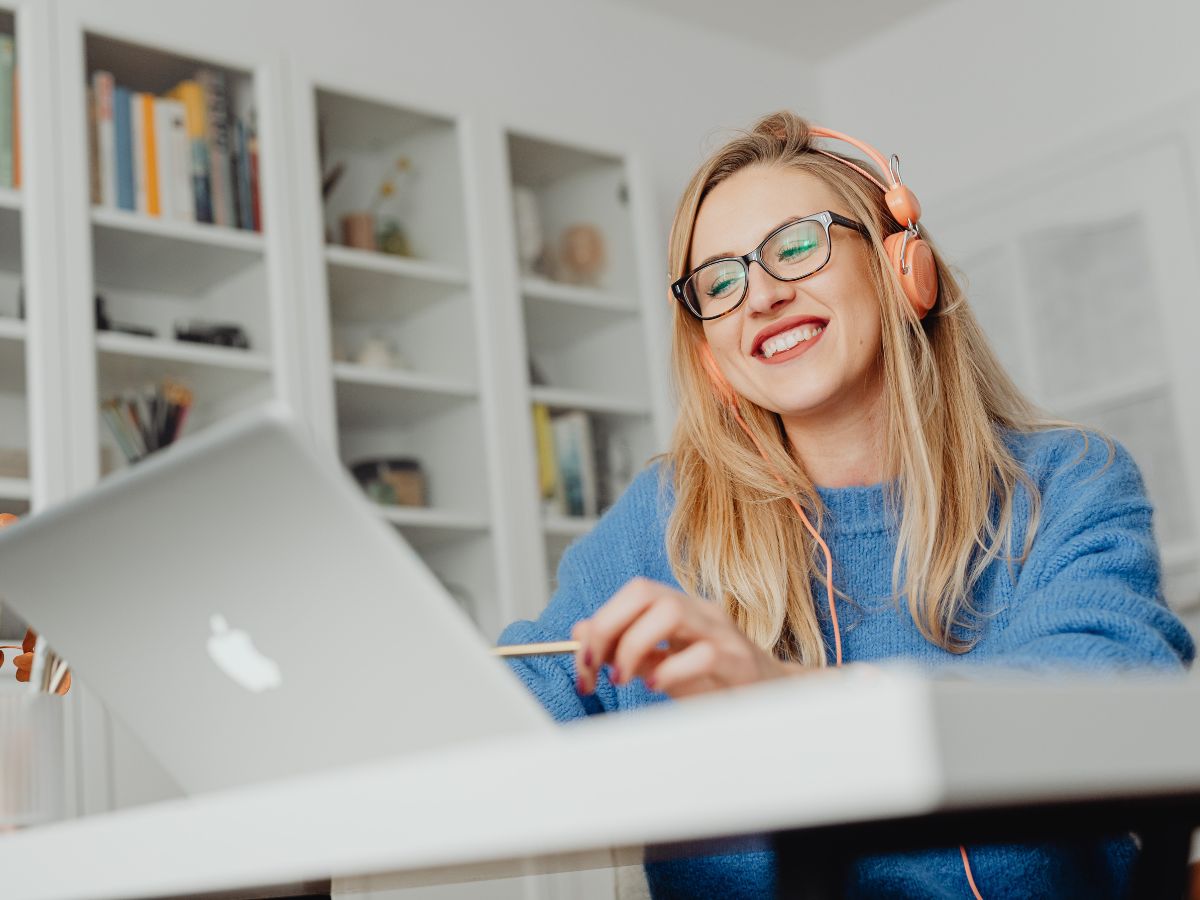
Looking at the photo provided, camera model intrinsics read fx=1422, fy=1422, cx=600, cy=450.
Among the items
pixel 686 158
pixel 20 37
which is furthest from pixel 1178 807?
pixel 686 158

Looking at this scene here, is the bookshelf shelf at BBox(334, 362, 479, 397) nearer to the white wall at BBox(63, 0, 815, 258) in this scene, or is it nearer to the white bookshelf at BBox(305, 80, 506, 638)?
the white bookshelf at BBox(305, 80, 506, 638)

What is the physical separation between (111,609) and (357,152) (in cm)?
268

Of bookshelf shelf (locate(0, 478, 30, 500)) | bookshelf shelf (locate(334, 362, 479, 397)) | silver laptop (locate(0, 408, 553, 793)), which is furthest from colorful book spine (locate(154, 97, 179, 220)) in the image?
silver laptop (locate(0, 408, 553, 793))

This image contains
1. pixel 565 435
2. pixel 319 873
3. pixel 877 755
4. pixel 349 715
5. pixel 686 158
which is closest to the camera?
pixel 877 755

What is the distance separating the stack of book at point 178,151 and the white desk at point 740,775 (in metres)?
2.27

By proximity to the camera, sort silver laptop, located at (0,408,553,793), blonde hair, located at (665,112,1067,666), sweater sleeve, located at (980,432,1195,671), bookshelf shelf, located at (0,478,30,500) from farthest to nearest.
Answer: bookshelf shelf, located at (0,478,30,500) < blonde hair, located at (665,112,1067,666) < sweater sleeve, located at (980,432,1195,671) < silver laptop, located at (0,408,553,793)

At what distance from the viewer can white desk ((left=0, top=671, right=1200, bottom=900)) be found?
459 mm

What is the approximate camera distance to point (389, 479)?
120 inches

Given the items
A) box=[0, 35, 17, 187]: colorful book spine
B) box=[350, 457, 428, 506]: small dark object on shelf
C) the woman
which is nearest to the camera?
the woman

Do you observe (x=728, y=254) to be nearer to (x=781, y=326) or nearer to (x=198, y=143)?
(x=781, y=326)

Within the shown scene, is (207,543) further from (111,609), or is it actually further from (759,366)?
(759,366)

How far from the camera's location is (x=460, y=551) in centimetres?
304

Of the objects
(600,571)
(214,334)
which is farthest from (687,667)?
(214,334)

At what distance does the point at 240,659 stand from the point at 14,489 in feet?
5.95
